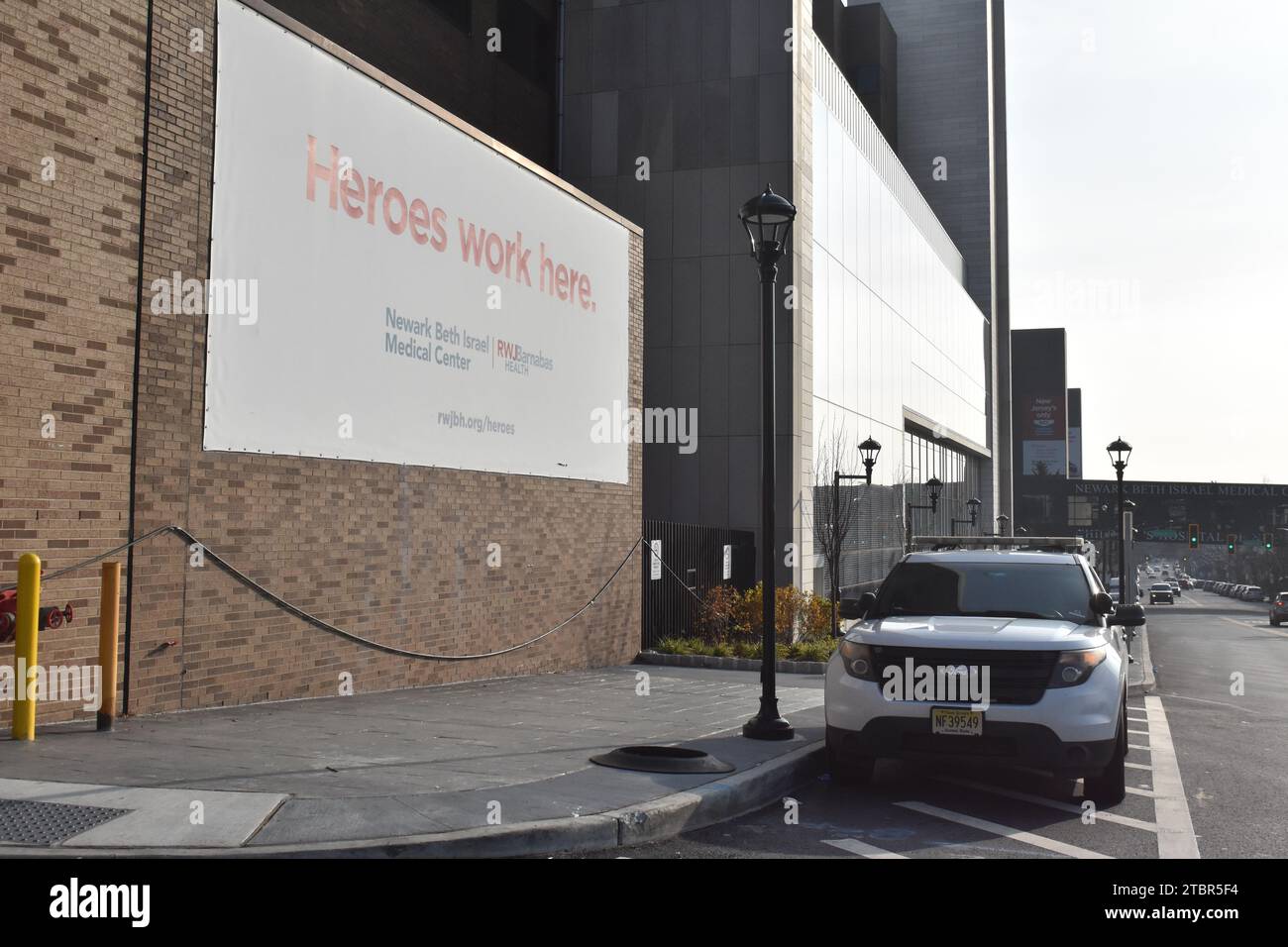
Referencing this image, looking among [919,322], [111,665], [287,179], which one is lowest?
[111,665]

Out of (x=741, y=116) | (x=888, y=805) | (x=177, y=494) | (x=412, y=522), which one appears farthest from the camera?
(x=741, y=116)

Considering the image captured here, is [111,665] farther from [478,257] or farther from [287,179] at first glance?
[478,257]

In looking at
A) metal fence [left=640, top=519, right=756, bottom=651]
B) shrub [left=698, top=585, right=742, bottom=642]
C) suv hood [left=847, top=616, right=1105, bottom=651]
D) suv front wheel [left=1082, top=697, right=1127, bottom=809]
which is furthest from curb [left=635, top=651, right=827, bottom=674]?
suv front wheel [left=1082, top=697, right=1127, bottom=809]

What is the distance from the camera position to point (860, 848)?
6680 mm

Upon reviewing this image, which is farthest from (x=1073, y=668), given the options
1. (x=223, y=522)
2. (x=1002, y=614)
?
(x=223, y=522)

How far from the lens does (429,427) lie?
521 inches

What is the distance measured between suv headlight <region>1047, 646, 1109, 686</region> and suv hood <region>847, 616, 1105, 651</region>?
0.17ft

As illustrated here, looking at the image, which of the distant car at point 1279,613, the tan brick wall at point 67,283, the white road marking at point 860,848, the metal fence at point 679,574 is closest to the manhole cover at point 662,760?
the white road marking at point 860,848

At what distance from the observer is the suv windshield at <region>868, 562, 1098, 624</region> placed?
9.27 m

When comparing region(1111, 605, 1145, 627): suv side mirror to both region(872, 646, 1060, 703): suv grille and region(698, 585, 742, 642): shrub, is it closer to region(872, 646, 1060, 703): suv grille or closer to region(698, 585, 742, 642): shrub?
region(872, 646, 1060, 703): suv grille

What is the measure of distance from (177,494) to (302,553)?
168cm
